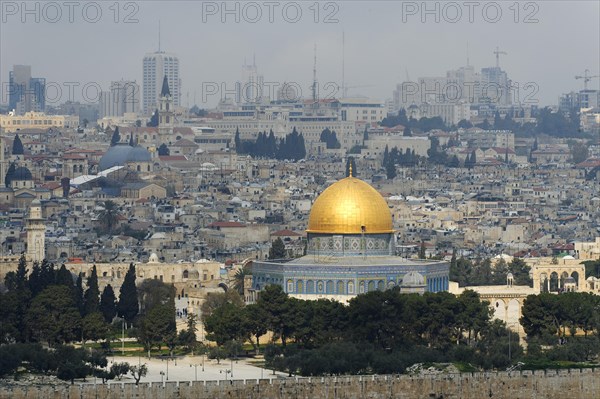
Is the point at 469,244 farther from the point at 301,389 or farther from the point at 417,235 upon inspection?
the point at 301,389

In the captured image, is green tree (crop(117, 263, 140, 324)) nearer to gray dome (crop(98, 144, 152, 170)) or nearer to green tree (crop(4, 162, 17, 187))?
green tree (crop(4, 162, 17, 187))

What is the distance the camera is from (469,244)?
107688mm

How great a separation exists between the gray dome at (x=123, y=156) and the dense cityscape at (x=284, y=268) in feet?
0.68

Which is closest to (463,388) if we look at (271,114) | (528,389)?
(528,389)

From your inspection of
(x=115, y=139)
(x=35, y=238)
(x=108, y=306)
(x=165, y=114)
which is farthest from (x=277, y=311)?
(x=165, y=114)

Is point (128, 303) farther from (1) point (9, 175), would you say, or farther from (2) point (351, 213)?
(1) point (9, 175)

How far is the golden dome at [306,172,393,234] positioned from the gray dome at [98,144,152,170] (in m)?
68.5

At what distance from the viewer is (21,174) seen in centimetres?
12812

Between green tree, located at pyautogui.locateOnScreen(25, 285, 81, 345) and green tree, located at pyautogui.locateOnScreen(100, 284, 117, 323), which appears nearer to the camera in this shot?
green tree, located at pyautogui.locateOnScreen(25, 285, 81, 345)

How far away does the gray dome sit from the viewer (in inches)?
5655

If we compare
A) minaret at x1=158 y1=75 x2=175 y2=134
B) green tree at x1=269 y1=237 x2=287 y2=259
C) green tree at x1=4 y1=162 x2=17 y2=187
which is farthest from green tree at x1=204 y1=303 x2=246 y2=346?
minaret at x1=158 y1=75 x2=175 y2=134

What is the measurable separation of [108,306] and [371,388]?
16595 millimetres

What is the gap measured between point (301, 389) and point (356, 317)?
8.41 m

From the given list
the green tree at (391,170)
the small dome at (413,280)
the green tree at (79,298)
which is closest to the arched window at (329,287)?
the small dome at (413,280)
